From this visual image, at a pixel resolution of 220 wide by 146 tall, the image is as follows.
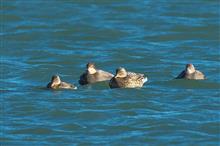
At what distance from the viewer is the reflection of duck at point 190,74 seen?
22.8m

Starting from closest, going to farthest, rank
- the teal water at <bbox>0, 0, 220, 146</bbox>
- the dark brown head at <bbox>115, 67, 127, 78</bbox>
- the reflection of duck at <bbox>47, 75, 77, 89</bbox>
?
the teal water at <bbox>0, 0, 220, 146</bbox>
the reflection of duck at <bbox>47, 75, 77, 89</bbox>
the dark brown head at <bbox>115, 67, 127, 78</bbox>

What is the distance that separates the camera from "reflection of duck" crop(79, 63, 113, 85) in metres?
22.9

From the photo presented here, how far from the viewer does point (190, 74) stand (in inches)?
898

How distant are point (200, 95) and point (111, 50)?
4.68 meters

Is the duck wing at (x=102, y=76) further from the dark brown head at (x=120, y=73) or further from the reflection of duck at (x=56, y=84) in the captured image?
the reflection of duck at (x=56, y=84)

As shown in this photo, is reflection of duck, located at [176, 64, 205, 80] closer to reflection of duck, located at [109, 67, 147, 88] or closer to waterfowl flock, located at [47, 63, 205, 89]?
waterfowl flock, located at [47, 63, 205, 89]

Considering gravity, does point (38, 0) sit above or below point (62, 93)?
above

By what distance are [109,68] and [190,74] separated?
2484 millimetres

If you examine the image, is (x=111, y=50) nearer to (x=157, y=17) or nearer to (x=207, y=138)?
(x=157, y=17)

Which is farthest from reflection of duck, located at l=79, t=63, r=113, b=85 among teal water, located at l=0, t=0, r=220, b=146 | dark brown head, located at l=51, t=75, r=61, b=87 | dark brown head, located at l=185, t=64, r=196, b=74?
dark brown head, located at l=185, t=64, r=196, b=74

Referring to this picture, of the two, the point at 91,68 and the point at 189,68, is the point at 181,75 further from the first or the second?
the point at 91,68

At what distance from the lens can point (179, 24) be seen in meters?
→ 29.2

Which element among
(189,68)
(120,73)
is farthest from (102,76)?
(189,68)

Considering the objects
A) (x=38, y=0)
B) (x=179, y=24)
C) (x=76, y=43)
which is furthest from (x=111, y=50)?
(x=38, y=0)
